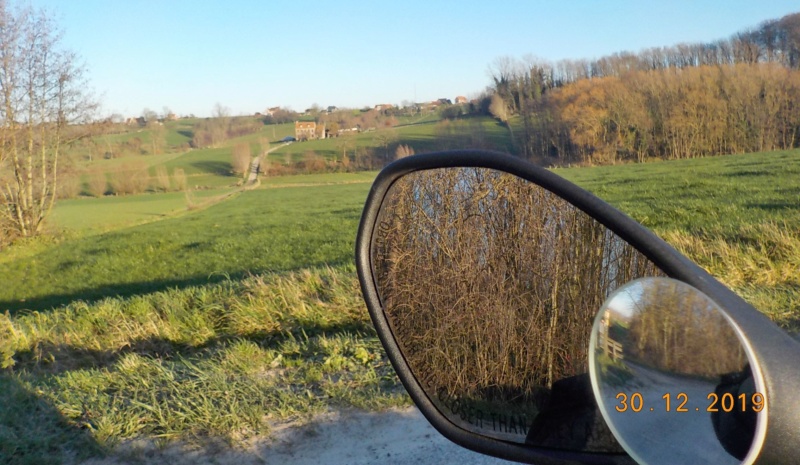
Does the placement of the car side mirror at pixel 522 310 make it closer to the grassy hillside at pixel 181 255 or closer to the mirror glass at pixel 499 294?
the mirror glass at pixel 499 294

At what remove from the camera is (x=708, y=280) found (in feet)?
4.26

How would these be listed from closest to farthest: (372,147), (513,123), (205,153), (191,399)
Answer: (191,399), (513,123), (372,147), (205,153)

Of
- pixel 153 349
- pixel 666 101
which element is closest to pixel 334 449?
pixel 153 349

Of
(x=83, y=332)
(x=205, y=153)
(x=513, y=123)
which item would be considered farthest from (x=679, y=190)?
(x=205, y=153)

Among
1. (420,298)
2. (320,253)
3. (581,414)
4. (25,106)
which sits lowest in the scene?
(320,253)

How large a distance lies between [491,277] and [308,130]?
59678 millimetres

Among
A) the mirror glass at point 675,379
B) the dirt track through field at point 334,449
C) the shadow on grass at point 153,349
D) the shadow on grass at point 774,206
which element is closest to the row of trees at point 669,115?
the shadow on grass at point 774,206

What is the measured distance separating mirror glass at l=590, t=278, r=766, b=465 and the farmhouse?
5523 centimetres

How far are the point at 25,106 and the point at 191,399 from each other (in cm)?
3234

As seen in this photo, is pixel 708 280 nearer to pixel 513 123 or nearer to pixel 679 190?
pixel 513 123

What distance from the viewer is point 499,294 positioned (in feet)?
6.26

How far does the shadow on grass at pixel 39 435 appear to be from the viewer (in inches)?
135

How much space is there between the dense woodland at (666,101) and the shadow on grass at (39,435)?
15.6 m

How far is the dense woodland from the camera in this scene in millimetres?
19516
